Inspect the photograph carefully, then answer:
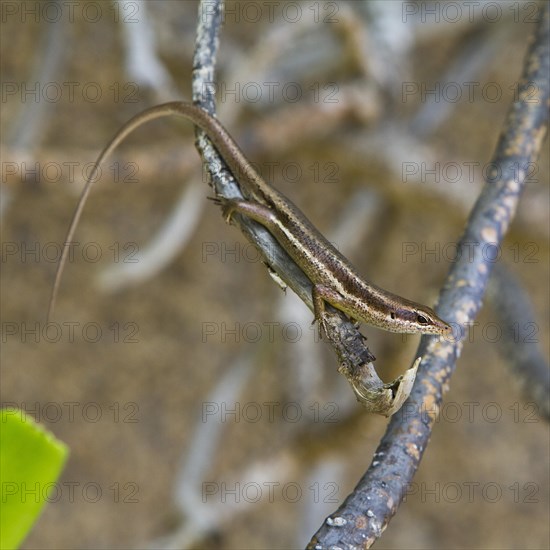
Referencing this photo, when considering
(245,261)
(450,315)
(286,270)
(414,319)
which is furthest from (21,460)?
(245,261)

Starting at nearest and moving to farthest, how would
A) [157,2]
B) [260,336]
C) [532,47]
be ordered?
1. [532,47]
2. [157,2]
3. [260,336]

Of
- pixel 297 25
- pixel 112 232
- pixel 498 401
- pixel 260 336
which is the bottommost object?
pixel 498 401

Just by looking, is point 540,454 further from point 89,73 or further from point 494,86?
point 89,73

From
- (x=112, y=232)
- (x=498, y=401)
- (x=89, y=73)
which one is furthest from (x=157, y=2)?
(x=498, y=401)

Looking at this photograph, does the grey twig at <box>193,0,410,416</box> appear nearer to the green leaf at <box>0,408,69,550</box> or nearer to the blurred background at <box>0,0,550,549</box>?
the green leaf at <box>0,408,69,550</box>

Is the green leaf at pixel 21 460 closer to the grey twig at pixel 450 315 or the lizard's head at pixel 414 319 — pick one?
the grey twig at pixel 450 315

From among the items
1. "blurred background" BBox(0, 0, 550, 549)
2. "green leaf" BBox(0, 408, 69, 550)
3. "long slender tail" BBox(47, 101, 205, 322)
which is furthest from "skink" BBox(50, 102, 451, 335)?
"blurred background" BBox(0, 0, 550, 549)

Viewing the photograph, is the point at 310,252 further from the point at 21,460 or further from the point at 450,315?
the point at 21,460

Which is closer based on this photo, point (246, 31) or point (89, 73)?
point (89, 73)
